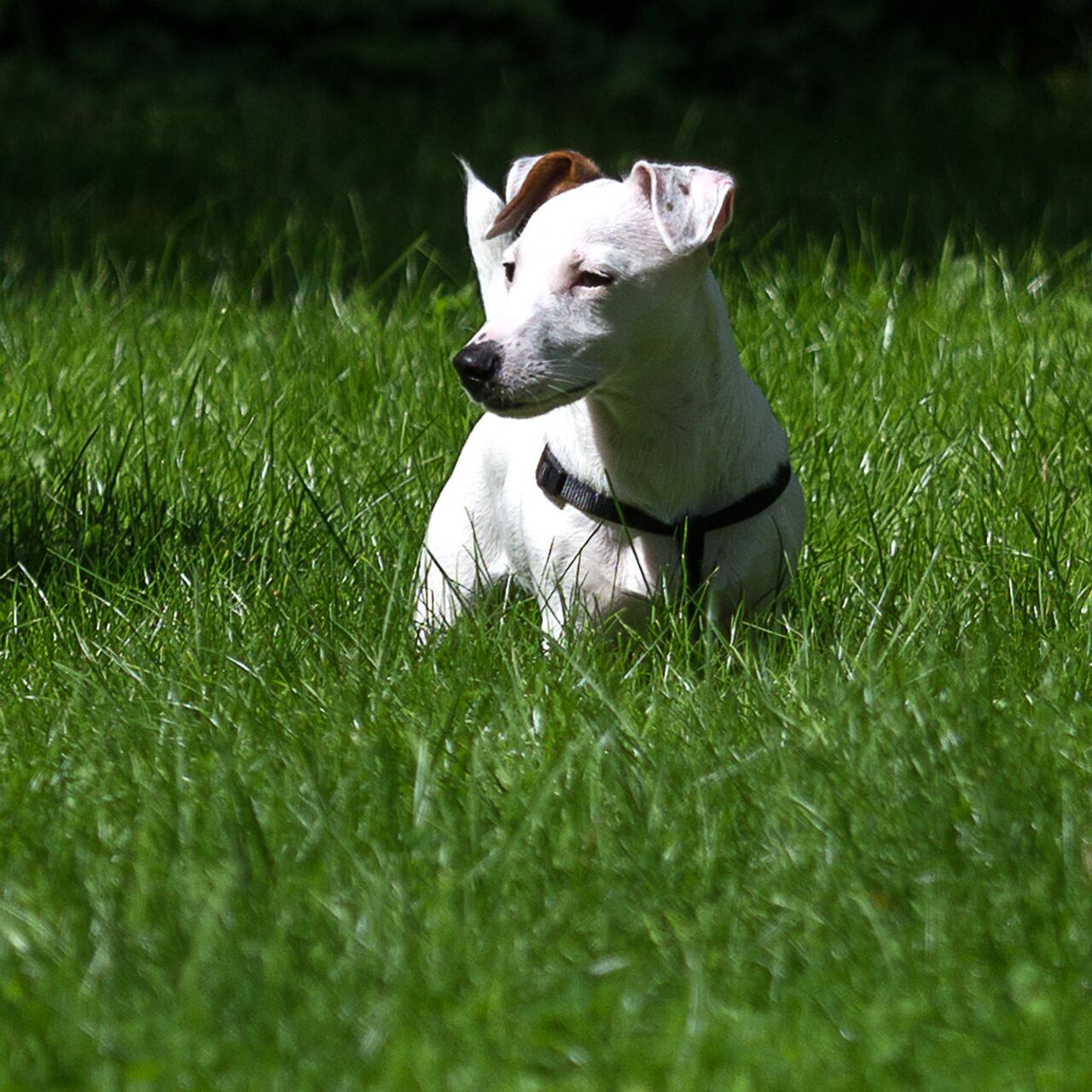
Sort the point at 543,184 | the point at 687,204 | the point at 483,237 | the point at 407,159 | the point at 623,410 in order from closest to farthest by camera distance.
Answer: the point at 687,204, the point at 623,410, the point at 543,184, the point at 483,237, the point at 407,159

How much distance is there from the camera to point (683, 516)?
2.72 metres

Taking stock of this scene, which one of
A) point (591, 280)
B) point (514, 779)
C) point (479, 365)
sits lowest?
point (514, 779)

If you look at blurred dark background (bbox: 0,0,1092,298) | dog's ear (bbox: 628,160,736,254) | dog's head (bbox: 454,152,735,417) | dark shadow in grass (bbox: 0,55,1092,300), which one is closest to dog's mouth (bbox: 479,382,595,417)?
dog's head (bbox: 454,152,735,417)

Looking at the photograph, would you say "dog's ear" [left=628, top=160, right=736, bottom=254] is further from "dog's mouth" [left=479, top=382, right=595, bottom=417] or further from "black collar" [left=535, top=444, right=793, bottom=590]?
"black collar" [left=535, top=444, right=793, bottom=590]

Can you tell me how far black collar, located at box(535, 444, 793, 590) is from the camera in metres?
2.71

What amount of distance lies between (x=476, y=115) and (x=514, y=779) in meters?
6.07

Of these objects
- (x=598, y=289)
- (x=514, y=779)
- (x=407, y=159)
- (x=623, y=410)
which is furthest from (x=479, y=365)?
(x=407, y=159)

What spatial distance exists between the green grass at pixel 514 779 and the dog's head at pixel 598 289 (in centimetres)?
41

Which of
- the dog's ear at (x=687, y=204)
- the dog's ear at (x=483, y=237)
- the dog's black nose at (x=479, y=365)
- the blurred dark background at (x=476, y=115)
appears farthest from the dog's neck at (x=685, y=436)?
the blurred dark background at (x=476, y=115)

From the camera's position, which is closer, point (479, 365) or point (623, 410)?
point (479, 365)

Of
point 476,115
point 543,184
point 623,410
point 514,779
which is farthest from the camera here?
point 476,115

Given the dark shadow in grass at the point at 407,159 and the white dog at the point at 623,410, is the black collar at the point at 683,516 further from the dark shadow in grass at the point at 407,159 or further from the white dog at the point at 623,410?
the dark shadow in grass at the point at 407,159

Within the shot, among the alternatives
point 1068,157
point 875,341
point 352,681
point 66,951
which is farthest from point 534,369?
point 1068,157

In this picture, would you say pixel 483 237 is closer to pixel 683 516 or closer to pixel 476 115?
pixel 683 516
